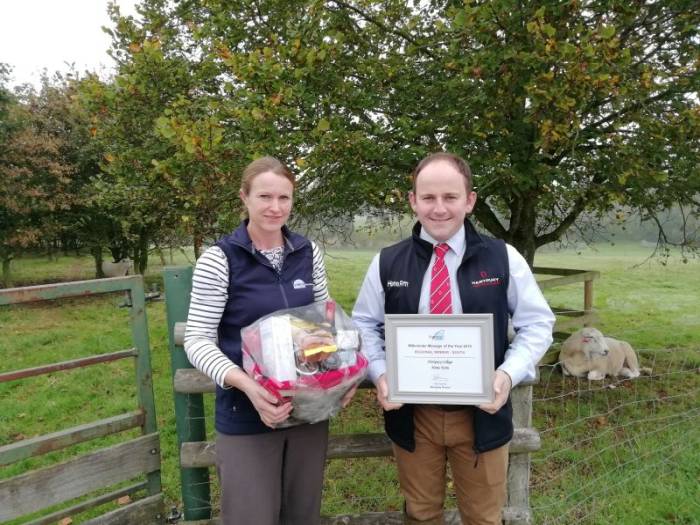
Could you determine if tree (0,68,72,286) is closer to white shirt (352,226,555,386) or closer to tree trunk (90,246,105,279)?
tree trunk (90,246,105,279)

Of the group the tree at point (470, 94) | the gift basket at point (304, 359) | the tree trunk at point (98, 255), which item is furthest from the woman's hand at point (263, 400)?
the tree trunk at point (98, 255)

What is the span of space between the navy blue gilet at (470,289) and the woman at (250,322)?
14.2 inches

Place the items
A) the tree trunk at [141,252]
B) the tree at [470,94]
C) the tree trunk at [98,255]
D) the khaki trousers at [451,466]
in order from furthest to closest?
the tree trunk at [141,252]
the tree trunk at [98,255]
the tree at [470,94]
the khaki trousers at [451,466]

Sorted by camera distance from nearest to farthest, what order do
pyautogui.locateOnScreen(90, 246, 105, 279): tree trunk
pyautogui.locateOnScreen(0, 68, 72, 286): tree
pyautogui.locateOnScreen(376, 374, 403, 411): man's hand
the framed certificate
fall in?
the framed certificate
pyautogui.locateOnScreen(376, 374, 403, 411): man's hand
pyautogui.locateOnScreen(0, 68, 72, 286): tree
pyautogui.locateOnScreen(90, 246, 105, 279): tree trunk

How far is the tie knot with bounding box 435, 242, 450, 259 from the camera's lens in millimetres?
2258

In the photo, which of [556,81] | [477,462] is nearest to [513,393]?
[477,462]

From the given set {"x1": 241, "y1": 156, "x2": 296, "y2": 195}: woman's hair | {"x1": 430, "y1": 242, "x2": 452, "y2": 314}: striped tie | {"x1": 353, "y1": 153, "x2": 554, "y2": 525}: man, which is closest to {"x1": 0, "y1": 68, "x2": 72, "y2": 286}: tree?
{"x1": 241, "y1": 156, "x2": 296, "y2": 195}: woman's hair

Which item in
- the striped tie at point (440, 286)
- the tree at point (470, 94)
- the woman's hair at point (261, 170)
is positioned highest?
the tree at point (470, 94)

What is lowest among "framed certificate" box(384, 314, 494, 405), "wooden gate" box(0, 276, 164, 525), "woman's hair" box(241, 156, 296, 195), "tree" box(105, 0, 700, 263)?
"wooden gate" box(0, 276, 164, 525)

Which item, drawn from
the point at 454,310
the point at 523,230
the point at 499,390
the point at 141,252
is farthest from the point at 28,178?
the point at 499,390

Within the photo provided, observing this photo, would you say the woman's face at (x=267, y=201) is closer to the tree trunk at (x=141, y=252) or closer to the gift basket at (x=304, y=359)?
the gift basket at (x=304, y=359)

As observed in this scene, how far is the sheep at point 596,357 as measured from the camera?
289 inches

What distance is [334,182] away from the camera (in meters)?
5.49

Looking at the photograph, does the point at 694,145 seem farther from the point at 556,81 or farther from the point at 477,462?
the point at 477,462
